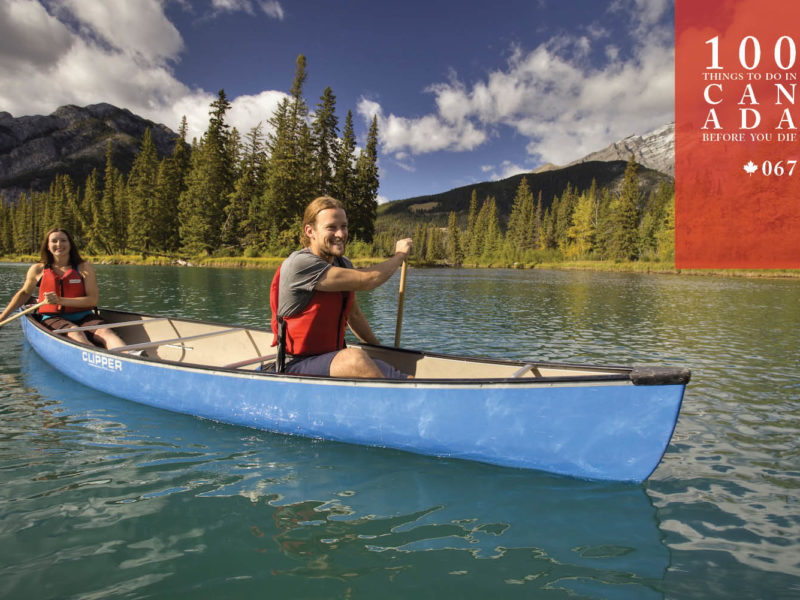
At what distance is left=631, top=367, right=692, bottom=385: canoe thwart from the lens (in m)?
3.15

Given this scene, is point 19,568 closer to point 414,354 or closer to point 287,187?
point 414,354

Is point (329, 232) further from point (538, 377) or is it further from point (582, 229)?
point (582, 229)

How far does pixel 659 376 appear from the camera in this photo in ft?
10.5

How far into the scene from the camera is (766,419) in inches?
212

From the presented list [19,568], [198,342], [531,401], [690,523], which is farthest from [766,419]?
[198,342]

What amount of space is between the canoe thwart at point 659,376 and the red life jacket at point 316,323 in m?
2.62

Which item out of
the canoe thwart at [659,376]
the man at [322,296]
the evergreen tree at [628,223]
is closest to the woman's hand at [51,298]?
the man at [322,296]

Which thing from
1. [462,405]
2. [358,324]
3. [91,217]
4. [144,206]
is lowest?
[462,405]

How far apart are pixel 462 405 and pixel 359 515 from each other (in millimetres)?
1204

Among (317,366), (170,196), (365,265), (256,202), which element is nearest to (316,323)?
(317,366)

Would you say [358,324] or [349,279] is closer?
[349,279]

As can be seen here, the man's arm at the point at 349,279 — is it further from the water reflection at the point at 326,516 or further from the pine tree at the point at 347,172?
the pine tree at the point at 347,172

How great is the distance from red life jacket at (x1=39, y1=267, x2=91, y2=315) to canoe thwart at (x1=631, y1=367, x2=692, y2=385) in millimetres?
8131

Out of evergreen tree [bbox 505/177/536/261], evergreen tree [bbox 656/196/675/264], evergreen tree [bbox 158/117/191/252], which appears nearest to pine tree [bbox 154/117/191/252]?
evergreen tree [bbox 158/117/191/252]
